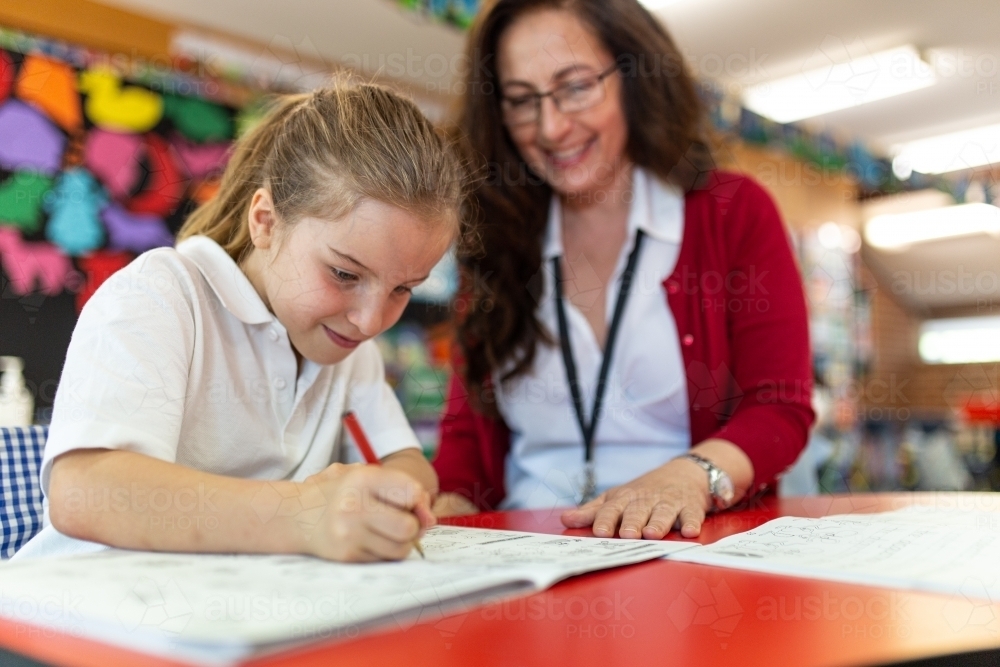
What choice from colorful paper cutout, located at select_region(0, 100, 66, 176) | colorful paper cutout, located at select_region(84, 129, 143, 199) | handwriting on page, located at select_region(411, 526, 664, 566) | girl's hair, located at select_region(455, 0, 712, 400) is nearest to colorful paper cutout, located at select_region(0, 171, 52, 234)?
colorful paper cutout, located at select_region(0, 100, 66, 176)

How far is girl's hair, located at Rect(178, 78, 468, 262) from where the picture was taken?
886 millimetres

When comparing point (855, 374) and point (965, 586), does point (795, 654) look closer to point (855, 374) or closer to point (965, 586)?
point (965, 586)

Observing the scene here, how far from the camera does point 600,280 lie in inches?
56.5

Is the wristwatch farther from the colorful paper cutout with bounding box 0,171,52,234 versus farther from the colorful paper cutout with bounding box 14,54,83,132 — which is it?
the colorful paper cutout with bounding box 14,54,83,132

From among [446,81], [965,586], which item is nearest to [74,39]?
[446,81]

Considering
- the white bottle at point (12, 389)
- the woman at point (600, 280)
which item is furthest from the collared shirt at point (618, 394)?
the white bottle at point (12, 389)

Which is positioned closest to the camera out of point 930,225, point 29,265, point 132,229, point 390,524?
point 390,524

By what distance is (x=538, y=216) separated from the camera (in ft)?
4.95

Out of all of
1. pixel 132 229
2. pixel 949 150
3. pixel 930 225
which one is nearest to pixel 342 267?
pixel 132 229

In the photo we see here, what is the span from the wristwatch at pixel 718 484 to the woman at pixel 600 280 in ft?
0.55

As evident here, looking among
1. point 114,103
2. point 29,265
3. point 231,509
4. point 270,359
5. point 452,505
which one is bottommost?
point 452,505

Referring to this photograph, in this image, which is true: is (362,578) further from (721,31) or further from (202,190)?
(721,31)

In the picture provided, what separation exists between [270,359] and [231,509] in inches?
13.8

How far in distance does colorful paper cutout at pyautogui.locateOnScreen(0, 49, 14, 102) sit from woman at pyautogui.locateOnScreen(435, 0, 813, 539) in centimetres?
147
